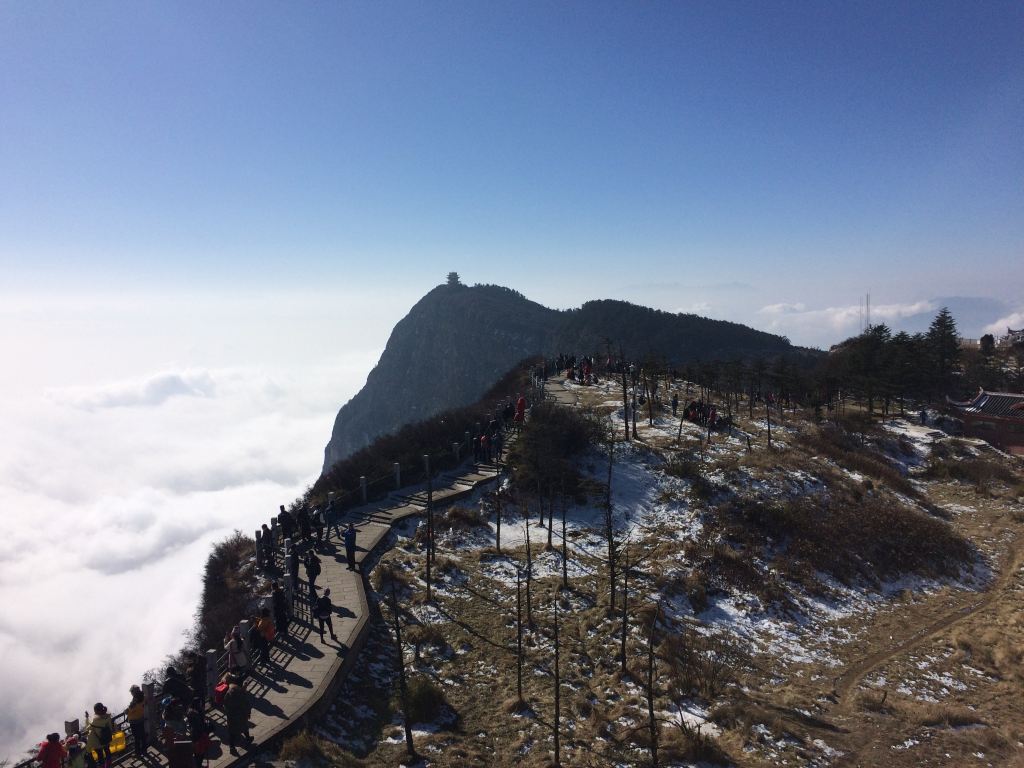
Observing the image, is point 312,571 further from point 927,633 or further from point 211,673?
point 927,633

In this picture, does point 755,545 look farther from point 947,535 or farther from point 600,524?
point 947,535

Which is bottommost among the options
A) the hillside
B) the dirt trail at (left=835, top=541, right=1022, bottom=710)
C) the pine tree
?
the dirt trail at (left=835, top=541, right=1022, bottom=710)

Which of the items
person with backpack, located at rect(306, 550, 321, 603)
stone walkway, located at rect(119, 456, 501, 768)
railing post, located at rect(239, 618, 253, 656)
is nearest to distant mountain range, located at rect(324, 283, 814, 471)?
stone walkway, located at rect(119, 456, 501, 768)

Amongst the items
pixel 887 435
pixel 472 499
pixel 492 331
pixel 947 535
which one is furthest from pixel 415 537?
pixel 492 331

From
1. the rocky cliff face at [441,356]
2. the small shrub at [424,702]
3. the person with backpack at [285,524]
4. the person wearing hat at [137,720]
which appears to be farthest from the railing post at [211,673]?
the rocky cliff face at [441,356]

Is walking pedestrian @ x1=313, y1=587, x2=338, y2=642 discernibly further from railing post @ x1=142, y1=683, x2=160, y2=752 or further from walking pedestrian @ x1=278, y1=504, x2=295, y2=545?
walking pedestrian @ x1=278, y1=504, x2=295, y2=545

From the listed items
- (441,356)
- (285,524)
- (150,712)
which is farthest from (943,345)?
(441,356)
